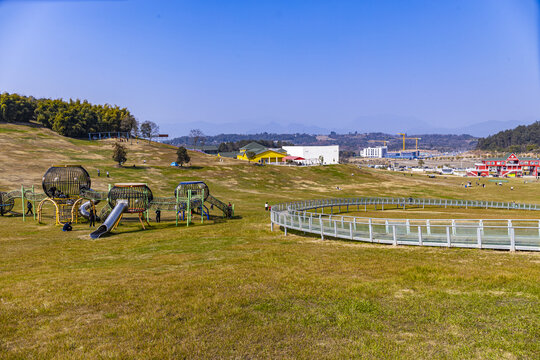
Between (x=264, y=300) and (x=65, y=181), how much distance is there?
36.0 meters

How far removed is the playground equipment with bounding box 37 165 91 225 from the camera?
3784 cm

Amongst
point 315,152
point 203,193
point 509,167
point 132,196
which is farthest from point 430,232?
point 509,167

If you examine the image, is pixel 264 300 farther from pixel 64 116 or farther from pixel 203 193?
pixel 64 116

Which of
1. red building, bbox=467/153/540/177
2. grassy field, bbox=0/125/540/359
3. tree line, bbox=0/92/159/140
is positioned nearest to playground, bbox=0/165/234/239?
grassy field, bbox=0/125/540/359

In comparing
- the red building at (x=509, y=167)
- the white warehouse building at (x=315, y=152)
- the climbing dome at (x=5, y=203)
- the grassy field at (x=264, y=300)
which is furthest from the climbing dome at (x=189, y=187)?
the red building at (x=509, y=167)

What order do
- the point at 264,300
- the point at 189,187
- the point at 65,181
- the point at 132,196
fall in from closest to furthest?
the point at 264,300
the point at 132,196
the point at 65,181
the point at 189,187

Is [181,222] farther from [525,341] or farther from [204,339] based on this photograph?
[525,341]

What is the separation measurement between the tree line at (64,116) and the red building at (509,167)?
13970cm

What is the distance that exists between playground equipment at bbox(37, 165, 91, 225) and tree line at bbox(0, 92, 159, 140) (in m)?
82.1

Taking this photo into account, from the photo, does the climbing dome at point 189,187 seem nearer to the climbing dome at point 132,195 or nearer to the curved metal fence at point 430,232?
the climbing dome at point 132,195

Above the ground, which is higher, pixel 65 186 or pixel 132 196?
pixel 65 186

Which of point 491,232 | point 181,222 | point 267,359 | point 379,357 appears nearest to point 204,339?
point 267,359

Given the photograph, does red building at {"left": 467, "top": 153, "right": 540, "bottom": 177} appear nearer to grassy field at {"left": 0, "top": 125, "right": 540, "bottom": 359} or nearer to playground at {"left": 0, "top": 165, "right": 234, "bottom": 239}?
playground at {"left": 0, "top": 165, "right": 234, "bottom": 239}

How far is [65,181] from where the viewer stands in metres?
40.8
